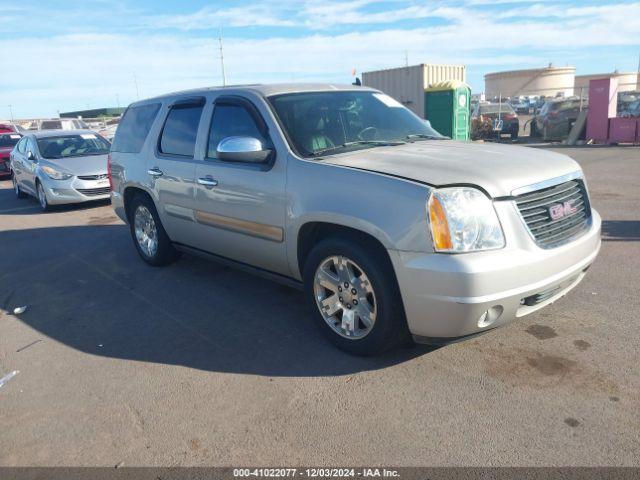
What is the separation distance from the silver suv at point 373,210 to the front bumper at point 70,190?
5.93 m

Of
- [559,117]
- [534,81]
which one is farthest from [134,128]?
[534,81]

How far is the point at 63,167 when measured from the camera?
10.9 m

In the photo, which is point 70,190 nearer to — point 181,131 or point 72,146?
point 72,146

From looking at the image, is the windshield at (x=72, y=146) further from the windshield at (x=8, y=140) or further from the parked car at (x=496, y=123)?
the parked car at (x=496, y=123)

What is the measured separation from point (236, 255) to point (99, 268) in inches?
102

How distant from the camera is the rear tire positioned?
6.12 metres

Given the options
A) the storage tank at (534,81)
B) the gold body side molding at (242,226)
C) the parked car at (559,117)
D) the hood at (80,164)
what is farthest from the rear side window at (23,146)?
the storage tank at (534,81)

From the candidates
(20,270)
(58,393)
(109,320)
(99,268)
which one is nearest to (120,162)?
(99,268)

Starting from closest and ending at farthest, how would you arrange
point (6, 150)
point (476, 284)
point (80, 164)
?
1. point (476, 284)
2. point (80, 164)
3. point (6, 150)

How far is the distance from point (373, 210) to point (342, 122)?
141cm

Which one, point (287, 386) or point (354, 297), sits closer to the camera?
point (287, 386)

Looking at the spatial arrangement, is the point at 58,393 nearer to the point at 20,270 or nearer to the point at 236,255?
the point at 236,255

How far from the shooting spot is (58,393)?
3.75m

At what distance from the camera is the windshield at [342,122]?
14.3 ft
